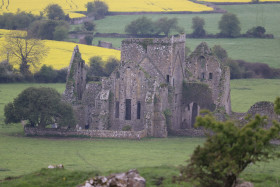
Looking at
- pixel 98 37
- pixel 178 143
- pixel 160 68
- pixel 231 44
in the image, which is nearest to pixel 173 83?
pixel 160 68

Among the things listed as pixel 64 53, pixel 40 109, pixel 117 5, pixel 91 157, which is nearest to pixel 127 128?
pixel 40 109

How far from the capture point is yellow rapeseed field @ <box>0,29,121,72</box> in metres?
95.0

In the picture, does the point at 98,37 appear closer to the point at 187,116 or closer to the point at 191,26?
the point at 191,26

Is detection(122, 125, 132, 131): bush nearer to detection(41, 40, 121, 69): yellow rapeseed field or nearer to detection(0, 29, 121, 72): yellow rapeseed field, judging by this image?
detection(0, 29, 121, 72): yellow rapeseed field

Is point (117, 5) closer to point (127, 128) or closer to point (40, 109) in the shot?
point (127, 128)

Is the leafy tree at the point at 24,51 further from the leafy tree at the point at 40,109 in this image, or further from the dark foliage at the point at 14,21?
the leafy tree at the point at 40,109

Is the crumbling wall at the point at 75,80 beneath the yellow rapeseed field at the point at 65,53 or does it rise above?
beneath

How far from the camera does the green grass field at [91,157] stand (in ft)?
116

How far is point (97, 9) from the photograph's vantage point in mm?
145500

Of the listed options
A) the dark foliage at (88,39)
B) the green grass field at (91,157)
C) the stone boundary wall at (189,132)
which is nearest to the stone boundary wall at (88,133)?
the green grass field at (91,157)

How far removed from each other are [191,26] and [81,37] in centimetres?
2227

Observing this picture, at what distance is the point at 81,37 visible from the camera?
121 m

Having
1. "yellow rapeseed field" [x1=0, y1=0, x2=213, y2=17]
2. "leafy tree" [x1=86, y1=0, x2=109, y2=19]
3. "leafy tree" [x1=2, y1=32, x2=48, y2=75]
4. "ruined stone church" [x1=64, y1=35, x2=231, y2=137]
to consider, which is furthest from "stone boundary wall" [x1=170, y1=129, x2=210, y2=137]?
"leafy tree" [x1=86, y1=0, x2=109, y2=19]

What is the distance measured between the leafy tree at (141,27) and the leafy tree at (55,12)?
16.0 m
